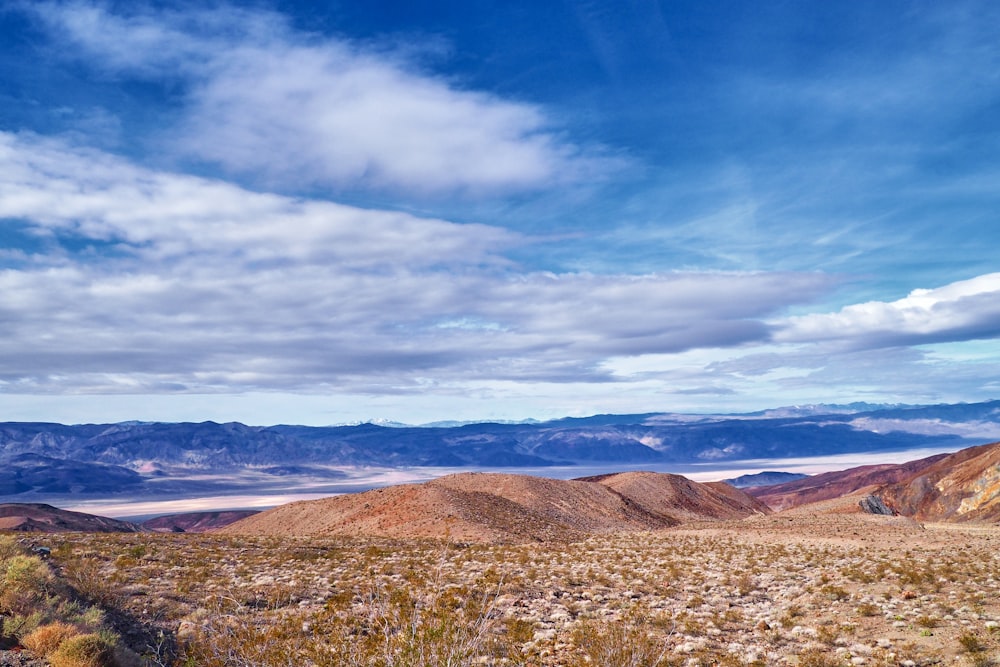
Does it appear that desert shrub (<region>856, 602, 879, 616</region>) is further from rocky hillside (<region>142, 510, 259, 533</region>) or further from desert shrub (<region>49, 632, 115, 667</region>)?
rocky hillside (<region>142, 510, 259, 533</region>)

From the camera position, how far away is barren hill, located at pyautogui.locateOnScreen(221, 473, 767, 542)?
51.4m

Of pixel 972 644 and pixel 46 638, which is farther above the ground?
pixel 46 638

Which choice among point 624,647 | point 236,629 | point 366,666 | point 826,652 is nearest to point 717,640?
point 826,652

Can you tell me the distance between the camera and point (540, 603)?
19.1 metres

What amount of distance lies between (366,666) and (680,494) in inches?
3751

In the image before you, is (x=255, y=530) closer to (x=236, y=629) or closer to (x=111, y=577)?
(x=111, y=577)

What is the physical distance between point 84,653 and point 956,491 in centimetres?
10434

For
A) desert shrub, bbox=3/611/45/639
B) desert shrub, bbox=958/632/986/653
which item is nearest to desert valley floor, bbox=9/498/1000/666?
desert shrub, bbox=958/632/986/653

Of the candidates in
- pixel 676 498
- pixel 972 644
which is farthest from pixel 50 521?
pixel 972 644

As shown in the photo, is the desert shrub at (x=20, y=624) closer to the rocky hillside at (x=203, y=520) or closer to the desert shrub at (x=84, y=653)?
the desert shrub at (x=84, y=653)

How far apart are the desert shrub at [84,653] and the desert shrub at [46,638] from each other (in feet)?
0.99

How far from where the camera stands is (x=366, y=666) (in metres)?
9.57

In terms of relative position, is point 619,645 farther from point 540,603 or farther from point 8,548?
point 8,548

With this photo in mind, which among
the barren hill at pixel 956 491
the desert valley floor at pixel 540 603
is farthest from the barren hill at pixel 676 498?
the desert valley floor at pixel 540 603
